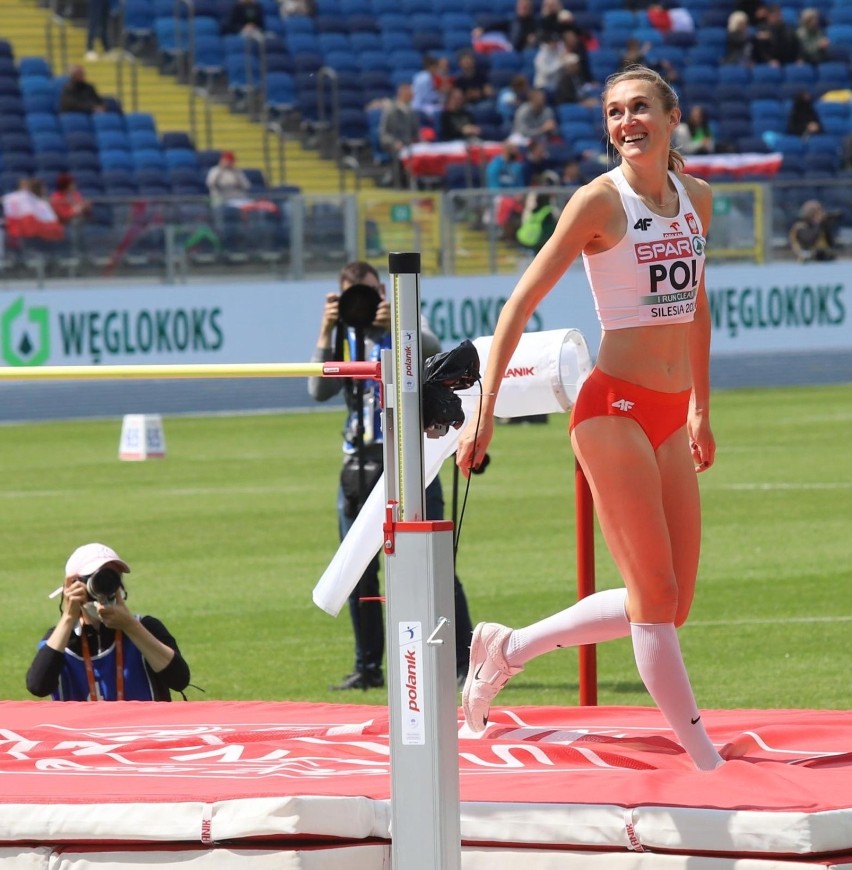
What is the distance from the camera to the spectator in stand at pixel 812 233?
2559 centimetres

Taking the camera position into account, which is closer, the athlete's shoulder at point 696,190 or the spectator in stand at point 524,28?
the athlete's shoulder at point 696,190

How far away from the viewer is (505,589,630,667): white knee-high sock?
540 centimetres

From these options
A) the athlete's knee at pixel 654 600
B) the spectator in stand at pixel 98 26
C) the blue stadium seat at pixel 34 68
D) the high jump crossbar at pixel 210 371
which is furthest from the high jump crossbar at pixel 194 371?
the spectator in stand at pixel 98 26

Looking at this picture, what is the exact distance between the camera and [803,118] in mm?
30172

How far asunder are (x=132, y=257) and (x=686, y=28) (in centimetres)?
1325

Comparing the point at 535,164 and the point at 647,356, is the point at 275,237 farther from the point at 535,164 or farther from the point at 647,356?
the point at 647,356

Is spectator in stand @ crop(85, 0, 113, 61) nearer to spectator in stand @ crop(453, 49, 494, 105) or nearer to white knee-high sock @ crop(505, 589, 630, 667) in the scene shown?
spectator in stand @ crop(453, 49, 494, 105)

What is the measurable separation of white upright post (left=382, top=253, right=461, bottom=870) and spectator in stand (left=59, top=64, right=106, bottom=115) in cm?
2291

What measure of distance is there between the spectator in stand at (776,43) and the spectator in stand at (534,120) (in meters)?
5.26

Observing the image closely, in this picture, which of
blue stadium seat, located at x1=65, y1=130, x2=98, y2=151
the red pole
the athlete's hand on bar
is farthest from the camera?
blue stadium seat, located at x1=65, y1=130, x2=98, y2=151

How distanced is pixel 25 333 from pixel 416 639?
18.4 metres

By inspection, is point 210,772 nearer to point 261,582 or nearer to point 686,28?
point 261,582

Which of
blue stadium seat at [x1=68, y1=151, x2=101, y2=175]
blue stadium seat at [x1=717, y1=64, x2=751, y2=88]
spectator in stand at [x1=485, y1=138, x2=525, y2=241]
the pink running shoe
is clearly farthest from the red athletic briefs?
blue stadium seat at [x1=717, y1=64, x2=751, y2=88]

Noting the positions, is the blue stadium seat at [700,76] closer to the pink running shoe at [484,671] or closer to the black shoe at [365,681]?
the black shoe at [365,681]
